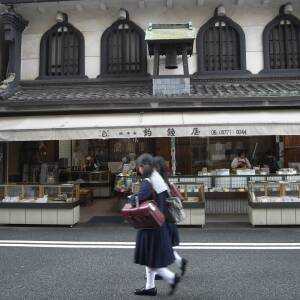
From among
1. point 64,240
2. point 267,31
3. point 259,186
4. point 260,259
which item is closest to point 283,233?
point 259,186

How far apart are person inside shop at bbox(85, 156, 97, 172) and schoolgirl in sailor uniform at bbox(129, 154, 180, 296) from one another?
11.2m

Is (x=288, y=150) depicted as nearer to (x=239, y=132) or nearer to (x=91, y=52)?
(x=239, y=132)

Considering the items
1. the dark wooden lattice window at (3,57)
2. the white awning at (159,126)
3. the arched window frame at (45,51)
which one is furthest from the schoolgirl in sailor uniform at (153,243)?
the dark wooden lattice window at (3,57)

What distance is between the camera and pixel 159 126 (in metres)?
9.77

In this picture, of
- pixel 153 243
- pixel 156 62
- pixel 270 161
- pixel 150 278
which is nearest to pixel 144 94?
pixel 156 62

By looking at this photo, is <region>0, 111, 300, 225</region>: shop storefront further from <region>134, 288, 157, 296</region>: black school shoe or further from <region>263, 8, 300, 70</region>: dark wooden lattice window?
<region>134, 288, 157, 296</region>: black school shoe

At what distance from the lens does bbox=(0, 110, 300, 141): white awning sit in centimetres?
965

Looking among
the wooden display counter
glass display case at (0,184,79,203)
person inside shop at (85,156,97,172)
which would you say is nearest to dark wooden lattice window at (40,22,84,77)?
person inside shop at (85,156,97,172)

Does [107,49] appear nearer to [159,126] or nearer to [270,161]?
[159,126]

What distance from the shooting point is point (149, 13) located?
13023 millimetres

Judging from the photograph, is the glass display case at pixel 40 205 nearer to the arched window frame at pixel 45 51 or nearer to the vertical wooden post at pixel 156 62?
the vertical wooden post at pixel 156 62

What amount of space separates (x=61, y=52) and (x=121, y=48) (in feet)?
7.28

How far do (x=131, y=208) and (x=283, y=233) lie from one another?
5.57m

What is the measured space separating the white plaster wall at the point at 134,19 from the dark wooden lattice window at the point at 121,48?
0.77 ft
